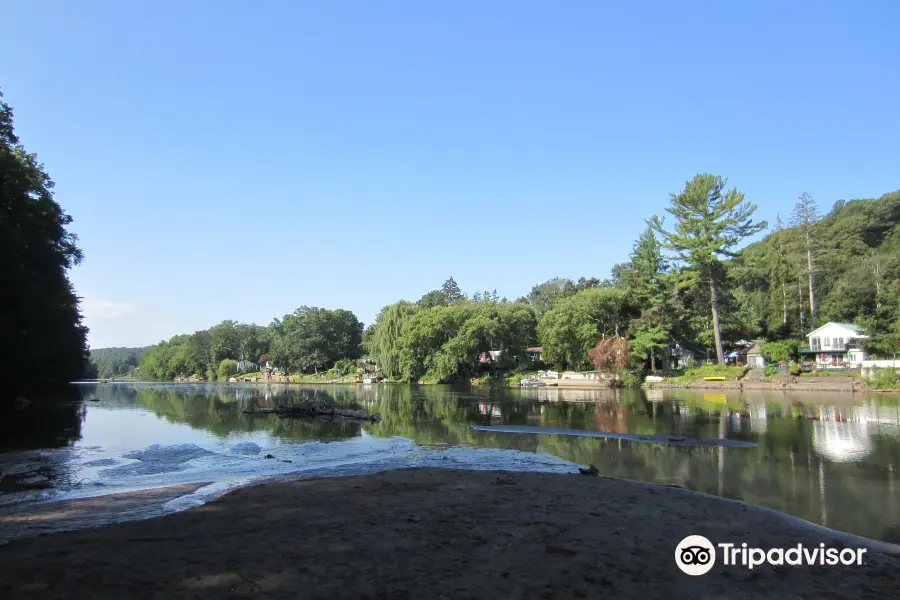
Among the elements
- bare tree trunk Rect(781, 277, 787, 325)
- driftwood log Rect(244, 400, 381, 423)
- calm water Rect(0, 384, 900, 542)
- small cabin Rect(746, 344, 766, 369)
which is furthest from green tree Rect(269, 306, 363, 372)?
bare tree trunk Rect(781, 277, 787, 325)

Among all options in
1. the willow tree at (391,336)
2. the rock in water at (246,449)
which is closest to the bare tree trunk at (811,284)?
the willow tree at (391,336)

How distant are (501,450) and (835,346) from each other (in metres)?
58.0

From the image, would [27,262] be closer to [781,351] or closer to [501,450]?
[501,450]

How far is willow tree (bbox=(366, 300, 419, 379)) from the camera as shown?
277 ft

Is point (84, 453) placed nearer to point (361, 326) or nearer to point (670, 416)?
point (670, 416)

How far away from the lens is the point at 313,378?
10356 centimetres

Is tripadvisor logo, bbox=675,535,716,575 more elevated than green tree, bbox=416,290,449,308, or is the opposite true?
green tree, bbox=416,290,449,308

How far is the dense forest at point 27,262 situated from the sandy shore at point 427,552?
71.4ft

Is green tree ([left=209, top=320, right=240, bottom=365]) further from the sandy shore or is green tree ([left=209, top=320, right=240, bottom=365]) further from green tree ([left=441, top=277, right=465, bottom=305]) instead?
the sandy shore

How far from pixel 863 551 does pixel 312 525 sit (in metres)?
7.79

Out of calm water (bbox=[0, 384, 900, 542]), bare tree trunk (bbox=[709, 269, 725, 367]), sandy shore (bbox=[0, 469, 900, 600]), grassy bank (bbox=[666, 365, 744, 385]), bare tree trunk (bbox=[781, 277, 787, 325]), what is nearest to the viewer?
sandy shore (bbox=[0, 469, 900, 600])

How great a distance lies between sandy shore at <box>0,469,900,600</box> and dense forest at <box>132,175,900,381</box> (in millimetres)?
53330

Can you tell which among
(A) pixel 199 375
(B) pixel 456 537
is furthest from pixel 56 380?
(A) pixel 199 375

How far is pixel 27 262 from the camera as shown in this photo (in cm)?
2823
